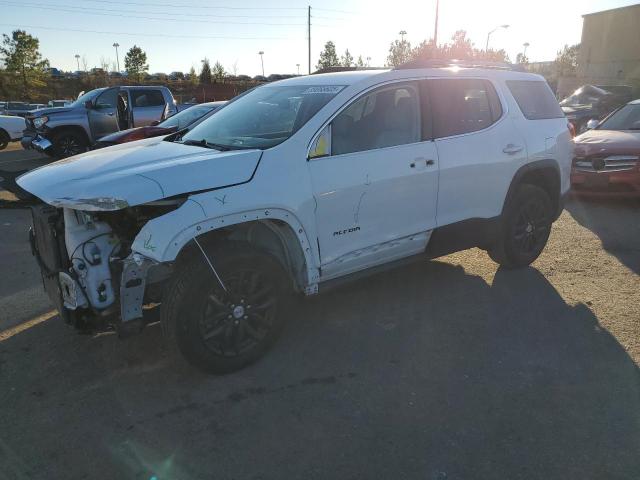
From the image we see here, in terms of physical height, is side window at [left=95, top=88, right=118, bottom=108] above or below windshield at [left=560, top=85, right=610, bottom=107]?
above

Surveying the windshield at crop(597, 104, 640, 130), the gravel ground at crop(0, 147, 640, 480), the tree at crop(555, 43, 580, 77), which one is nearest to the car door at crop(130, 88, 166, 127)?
the gravel ground at crop(0, 147, 640, 480)

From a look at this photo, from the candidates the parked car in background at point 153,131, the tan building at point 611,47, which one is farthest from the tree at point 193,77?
the parked car in background at point 153,131

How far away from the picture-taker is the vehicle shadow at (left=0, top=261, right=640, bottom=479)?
2.61 meters

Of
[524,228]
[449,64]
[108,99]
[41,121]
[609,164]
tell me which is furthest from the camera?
[108,99]

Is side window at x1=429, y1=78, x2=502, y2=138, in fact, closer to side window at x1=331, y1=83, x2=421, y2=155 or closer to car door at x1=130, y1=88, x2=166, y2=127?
side window at x1=331, y1=83, x2=421, y2=155

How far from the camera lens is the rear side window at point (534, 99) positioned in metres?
5.01

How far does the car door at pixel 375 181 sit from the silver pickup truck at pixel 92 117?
10.3 metres

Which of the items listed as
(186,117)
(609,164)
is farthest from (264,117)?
(186,117)

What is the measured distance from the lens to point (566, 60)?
65.3 meters

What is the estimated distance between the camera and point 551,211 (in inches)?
210

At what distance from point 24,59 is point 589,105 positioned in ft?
136

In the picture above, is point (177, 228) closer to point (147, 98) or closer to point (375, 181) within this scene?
point (375, 181)

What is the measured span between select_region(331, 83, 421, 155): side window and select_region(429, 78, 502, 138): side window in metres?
0.22

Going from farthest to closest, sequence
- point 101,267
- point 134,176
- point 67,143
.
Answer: point 67,143, point 101,267, point 134,176
